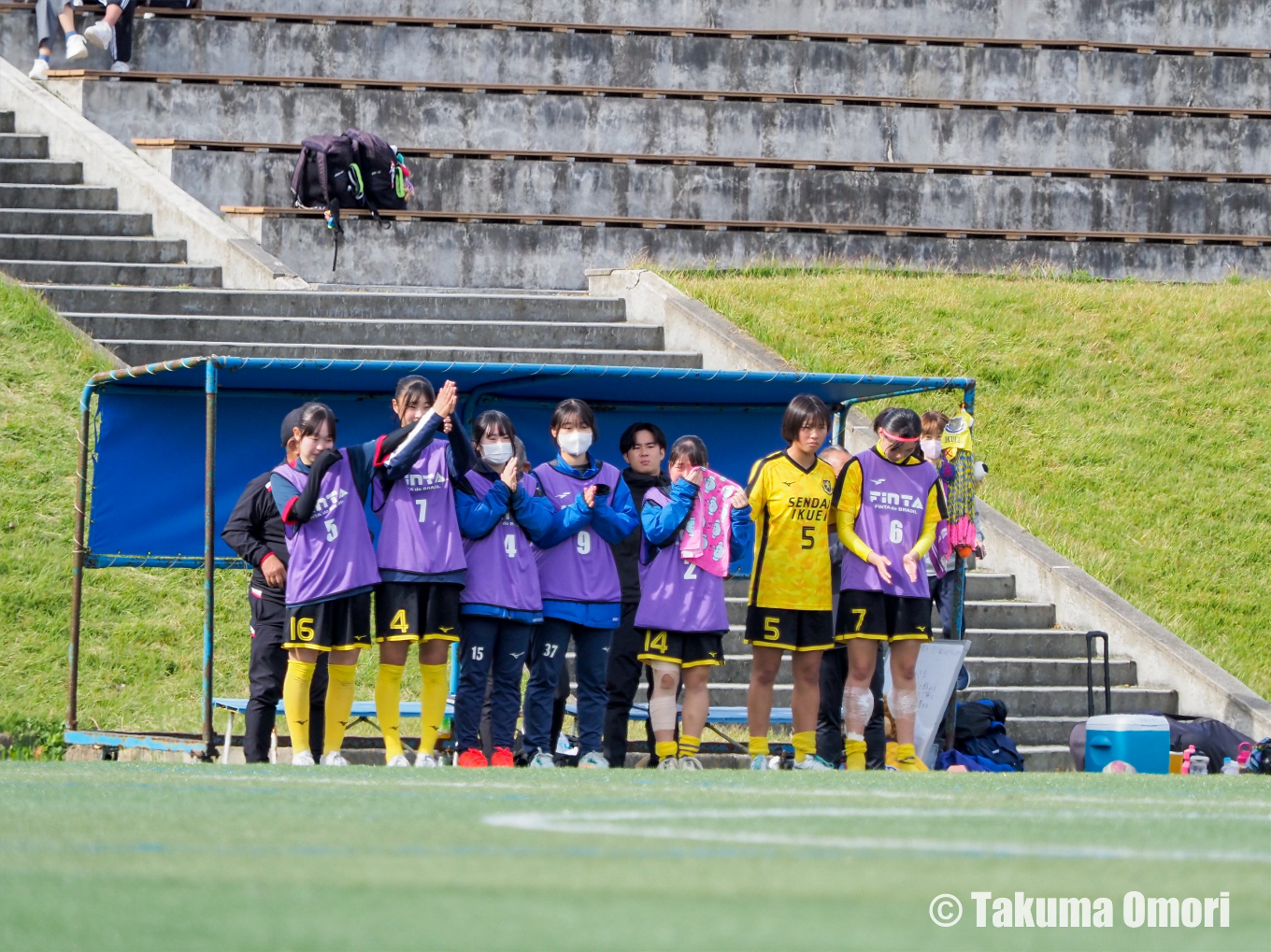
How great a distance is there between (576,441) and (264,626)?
184cm

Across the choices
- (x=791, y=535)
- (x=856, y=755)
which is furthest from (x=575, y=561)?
(x=856, y=755)

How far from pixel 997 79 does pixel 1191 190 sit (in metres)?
2.77

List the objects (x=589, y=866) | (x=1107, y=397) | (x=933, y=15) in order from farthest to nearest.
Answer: (x=933, y=15), (x=1107, y=397), (x=589, y=866)

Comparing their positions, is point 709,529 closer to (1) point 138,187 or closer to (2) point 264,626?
(2) point 264,626

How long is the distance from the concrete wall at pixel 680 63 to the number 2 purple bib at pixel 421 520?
12.2 meters

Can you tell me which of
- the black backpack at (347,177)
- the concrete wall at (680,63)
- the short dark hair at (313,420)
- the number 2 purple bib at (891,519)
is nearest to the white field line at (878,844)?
the short dark hair at (313,420)

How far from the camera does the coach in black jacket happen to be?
8.62m

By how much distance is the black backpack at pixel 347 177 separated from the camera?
1647cm

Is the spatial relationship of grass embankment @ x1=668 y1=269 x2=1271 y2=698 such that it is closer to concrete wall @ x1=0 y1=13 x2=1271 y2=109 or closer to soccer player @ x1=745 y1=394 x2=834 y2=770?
concrete wall @ x1=0 y1=13 x2=1271 y2=109

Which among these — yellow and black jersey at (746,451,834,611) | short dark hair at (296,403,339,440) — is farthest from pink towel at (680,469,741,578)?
short dark hair at (296,403,339,440)

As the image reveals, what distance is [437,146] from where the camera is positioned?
18750mm

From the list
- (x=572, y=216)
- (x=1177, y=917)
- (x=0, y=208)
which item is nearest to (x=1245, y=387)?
(x=572, y=216)

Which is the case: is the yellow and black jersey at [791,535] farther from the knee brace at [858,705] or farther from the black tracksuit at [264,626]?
the black tracksuit at [264,626]

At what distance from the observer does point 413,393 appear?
27.8 feet
